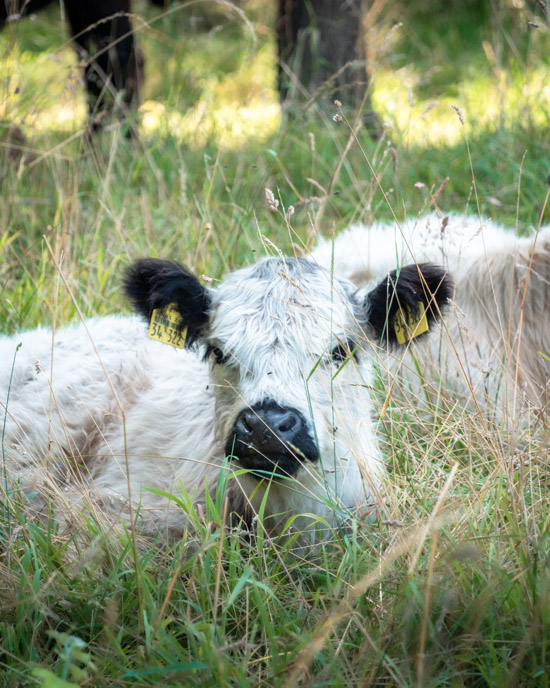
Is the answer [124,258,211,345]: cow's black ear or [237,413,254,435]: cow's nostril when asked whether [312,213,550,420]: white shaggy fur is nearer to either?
[124,258,211,345]: cow's black ear

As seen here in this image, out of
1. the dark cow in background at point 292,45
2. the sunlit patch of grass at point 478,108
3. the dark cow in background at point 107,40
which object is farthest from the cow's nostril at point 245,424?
the dark cow in background at point 107,40

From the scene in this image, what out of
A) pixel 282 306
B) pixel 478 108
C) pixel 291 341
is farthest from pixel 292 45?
pixel 291 341

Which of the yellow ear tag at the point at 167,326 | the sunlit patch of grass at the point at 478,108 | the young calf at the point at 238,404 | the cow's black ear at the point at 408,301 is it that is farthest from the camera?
the sunlit patch of grass at the point at 478,108

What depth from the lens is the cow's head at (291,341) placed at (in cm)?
266

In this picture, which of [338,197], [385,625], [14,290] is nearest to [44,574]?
[385,625]

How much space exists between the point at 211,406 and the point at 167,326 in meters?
0.48

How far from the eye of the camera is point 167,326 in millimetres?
3252

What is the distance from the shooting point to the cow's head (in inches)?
105

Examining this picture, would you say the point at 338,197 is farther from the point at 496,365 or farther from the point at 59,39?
the point at 59,39

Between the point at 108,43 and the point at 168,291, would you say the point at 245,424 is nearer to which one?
the point at 168,291

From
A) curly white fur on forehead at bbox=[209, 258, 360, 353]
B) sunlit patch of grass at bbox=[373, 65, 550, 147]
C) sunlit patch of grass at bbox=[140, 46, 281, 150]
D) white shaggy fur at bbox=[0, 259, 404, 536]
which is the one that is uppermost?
sunlit patch of grass at bbox=[373, 65, 550, 147]

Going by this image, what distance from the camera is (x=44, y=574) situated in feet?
7.88

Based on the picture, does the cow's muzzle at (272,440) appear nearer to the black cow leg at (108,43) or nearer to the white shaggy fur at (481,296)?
the white shaggy fur at (481,296)

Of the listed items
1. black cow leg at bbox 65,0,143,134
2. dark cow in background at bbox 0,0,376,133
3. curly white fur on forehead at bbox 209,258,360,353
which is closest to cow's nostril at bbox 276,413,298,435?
curly white fur on forehead at bbox 209,258,360,353
